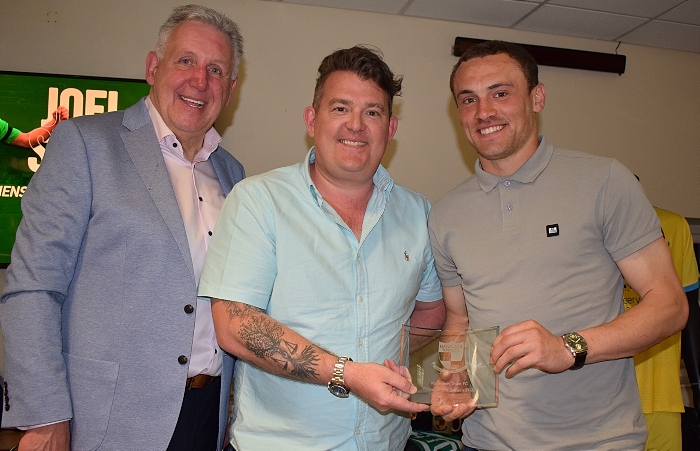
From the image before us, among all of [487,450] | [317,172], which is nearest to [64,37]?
[317,172]

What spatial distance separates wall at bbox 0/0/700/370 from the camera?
12.5 ft

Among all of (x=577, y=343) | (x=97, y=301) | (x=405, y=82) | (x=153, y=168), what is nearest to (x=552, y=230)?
(x=577, y=343)

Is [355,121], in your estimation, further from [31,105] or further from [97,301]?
[31,105]

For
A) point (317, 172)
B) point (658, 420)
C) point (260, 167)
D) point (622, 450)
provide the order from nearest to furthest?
1. point (622, 450)
2. point (317, 172)
3. point (658, 420)
4. point (260, 167)

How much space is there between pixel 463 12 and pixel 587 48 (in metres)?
1.18

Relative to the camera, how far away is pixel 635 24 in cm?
434

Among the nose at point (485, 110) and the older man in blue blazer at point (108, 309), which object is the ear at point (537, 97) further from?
the older man in blue blazer at point (108, 309)

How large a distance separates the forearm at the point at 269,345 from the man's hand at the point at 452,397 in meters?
0.32

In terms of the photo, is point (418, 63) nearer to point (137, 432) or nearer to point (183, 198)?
point (183, 198)

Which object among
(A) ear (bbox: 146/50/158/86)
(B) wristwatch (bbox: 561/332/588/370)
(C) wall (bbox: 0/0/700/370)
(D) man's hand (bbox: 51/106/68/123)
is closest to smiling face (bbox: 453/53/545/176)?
(B) wristwatch (bbox: 561/332/588/370)

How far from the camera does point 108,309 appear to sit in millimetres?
1803

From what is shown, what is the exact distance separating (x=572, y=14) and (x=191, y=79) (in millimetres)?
3159

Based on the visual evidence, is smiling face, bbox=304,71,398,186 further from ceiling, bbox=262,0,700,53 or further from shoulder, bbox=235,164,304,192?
ceiling, bbox=262,0,700,53

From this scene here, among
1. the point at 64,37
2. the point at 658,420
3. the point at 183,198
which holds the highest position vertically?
the point at 64,37
